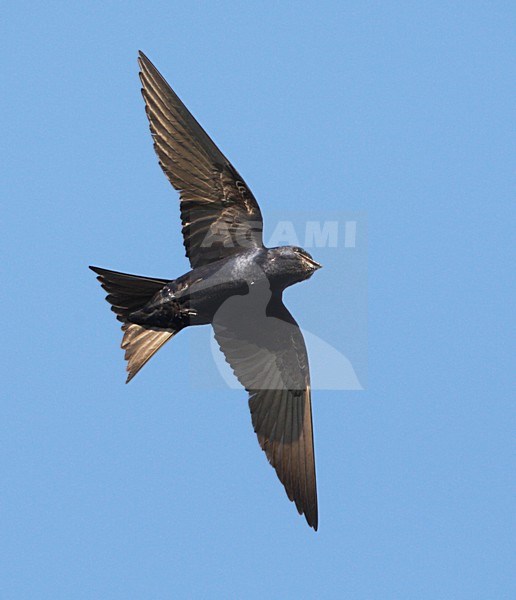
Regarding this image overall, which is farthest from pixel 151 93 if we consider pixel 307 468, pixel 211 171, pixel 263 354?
pixel 307 468

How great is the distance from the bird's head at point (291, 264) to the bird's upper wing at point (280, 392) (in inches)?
19.8

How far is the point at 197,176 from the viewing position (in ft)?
32.1

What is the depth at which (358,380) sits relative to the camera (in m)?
10.3

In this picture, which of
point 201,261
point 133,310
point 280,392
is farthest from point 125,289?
point 280,392

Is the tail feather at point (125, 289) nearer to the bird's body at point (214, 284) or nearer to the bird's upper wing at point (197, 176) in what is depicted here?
the bird's body at point (214, 284)

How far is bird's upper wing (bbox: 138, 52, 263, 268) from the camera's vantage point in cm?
976

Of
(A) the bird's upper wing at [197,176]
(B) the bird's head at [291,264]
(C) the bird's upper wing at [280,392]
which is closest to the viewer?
(B) the bird's head at [291,264]

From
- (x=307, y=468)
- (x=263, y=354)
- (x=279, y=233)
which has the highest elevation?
(x=279, y=233)

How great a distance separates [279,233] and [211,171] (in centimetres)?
67

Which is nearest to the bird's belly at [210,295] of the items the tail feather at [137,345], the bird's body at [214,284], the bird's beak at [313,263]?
the bird's body at [214,284]

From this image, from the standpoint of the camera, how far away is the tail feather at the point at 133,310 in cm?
970

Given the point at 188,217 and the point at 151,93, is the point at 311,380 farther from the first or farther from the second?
the point at 151,93

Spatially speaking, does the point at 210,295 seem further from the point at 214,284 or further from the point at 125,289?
the point at 125,289

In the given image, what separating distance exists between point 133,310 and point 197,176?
96 cm
